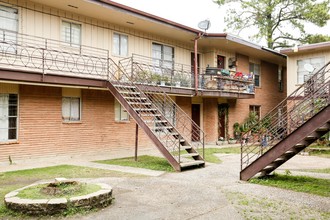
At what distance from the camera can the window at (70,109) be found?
46.2ft

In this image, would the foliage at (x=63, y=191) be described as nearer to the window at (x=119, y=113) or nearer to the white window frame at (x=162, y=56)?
the window at (x=119, y=113)

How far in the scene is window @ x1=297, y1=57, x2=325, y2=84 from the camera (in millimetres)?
20634

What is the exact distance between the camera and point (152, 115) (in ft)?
40.2

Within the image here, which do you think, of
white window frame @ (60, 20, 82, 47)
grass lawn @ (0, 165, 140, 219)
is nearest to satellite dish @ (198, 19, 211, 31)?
white window frame @ (60, 20, 82, 47)

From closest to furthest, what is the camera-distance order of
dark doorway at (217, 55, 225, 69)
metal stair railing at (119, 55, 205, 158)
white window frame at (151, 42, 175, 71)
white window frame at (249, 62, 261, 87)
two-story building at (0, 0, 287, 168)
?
two-story building at (0, 0, 287, 168) < metal stair railing at (119, 55, 205, 158) < white window frame at (151, 42, 175, 71) < dark doorway at (217, 55, 225, 69) < white window frame at (249, 62, 261, 87)

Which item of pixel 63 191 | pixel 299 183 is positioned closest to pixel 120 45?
pixel 299 183

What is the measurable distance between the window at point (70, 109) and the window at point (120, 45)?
320 cm

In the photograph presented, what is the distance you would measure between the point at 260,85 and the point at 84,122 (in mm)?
15339

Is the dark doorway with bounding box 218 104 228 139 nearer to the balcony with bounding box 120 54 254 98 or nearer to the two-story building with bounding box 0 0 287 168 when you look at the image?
the two-story building with bounding box 0 0 287 168

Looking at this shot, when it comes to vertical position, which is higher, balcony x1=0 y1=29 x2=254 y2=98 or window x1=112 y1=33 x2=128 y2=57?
window x1=112 y1=33 x2=128 y2=57

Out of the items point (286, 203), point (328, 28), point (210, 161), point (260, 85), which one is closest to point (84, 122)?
point (210, 161)

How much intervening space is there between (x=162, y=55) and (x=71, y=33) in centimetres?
584

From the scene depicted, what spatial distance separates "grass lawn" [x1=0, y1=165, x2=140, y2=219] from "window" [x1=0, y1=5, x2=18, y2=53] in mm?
4639

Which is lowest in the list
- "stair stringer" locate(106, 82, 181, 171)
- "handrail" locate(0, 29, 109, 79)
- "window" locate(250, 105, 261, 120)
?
"stair stringer" locate(106, 82, 181, 171)
